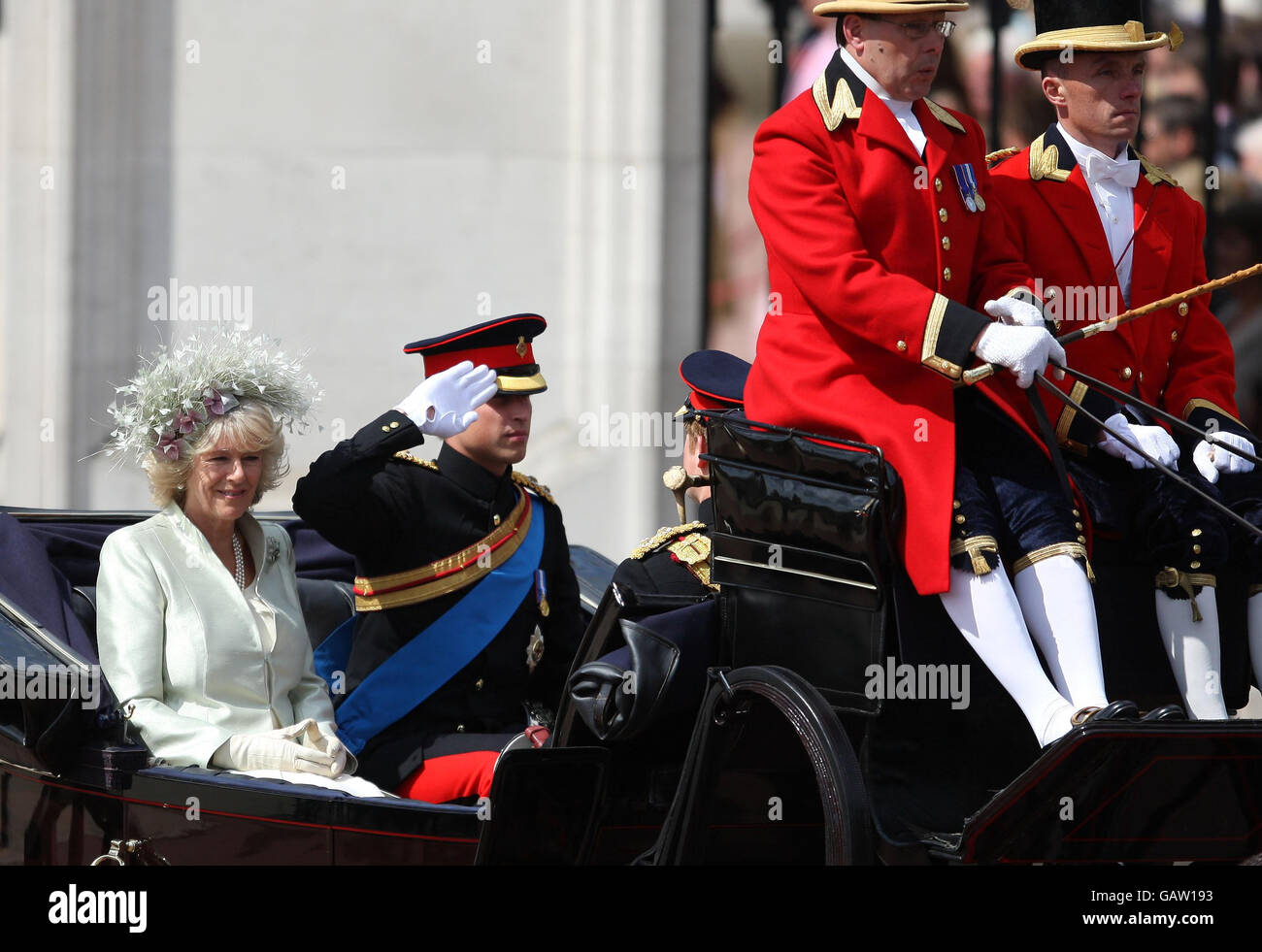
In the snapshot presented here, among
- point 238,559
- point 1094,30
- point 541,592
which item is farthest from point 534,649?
point 1094,30

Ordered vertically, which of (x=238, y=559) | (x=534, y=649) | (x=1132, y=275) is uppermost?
(x=1132, y=275)

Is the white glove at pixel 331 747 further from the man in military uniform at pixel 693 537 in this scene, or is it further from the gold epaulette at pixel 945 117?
the gold epaulette at pixel 945 117

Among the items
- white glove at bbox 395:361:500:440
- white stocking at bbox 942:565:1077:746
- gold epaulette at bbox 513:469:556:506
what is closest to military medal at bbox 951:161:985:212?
white stocking at bbox 942:565:1077:746

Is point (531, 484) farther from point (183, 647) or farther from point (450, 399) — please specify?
point (183, 647)

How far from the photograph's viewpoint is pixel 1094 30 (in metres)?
3.37

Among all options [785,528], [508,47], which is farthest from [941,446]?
[508,47]

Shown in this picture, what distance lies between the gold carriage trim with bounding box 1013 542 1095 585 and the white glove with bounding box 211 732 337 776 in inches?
56.1

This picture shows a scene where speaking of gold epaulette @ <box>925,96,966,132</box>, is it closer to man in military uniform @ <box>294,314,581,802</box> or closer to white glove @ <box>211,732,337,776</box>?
man in military uniform @ <box>294,314,581,802</box>

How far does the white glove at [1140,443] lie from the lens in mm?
3203

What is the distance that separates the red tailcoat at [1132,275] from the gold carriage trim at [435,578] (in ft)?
4.35

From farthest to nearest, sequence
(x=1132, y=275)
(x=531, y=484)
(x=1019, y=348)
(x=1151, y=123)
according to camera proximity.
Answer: (x=1151, y=123) < (x=531, y=484) < (x=1132, y=275) < (x=1019, y=348)

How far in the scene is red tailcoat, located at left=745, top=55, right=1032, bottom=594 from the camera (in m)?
3.07

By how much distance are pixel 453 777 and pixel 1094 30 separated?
1935 millimetres

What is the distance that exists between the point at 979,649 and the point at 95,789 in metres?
1.69
